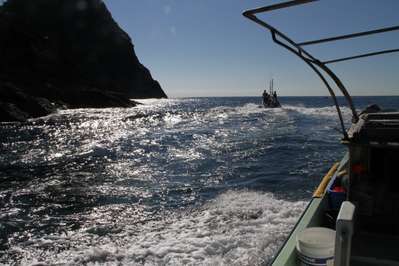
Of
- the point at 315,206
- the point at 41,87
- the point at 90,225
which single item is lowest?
the point at 90,225

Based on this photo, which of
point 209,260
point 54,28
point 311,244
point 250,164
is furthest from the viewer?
point 54,28

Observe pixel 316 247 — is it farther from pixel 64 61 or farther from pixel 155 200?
pixel 64 61

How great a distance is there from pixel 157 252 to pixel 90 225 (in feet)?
8.27

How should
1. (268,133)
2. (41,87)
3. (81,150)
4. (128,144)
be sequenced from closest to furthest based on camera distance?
(81,150) < (128,144) < (268,133) < (41,87)

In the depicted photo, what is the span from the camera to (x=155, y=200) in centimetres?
1037

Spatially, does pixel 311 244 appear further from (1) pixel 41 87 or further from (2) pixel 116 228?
(1) pixel 41 87

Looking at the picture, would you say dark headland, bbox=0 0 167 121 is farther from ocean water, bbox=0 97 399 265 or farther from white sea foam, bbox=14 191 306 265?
white sea foam, bbox=14 191 306 265

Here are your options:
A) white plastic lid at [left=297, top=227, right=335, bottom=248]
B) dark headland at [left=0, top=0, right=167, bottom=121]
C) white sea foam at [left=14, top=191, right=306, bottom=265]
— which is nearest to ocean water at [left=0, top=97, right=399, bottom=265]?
white sea foam at [left=14, top=191, right=306, bottom=265]

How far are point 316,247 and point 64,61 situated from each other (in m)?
86.9

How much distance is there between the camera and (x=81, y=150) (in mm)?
19812

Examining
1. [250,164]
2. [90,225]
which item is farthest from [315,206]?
[250,164]

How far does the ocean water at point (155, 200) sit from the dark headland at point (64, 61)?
25.0 m

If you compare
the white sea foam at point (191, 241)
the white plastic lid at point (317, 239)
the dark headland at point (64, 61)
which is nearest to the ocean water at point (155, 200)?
the white sea foam at point (191, 241)

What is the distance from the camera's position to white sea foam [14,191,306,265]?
6551 millimetres
